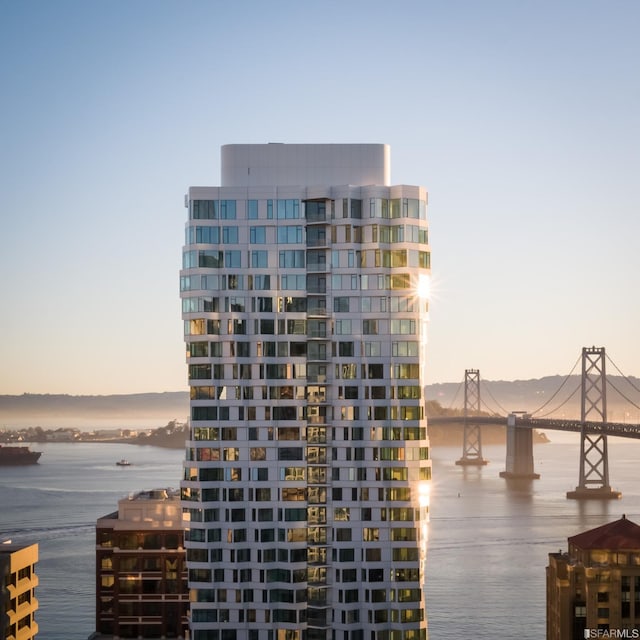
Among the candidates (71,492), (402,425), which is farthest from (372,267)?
(71,492)

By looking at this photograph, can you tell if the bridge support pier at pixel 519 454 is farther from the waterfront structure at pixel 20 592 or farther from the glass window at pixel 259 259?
the glass window at pixel 259 259

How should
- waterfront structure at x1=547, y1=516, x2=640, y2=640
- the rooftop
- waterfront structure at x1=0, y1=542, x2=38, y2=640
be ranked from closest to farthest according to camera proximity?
waterfront structure at x1=0, y1=542, x2=38, y2=640 < waterfront structure at x1=547, y1=516, x2=640, y2=640 < the rooftop

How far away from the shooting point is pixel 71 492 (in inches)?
6329

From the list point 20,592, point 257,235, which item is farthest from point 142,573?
point 257,235

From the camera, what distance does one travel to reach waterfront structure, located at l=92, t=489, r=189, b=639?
58219mm

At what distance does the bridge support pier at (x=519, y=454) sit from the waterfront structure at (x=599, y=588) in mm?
116797

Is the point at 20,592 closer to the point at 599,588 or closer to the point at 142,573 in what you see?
the point at 142,573

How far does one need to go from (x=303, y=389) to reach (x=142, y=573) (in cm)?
1993

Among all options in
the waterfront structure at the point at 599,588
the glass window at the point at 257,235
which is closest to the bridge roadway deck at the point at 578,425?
the waterfront structure at the point at 599,588

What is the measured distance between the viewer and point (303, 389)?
44781mm

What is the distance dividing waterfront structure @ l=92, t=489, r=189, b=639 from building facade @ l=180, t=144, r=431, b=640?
15338 millimetres

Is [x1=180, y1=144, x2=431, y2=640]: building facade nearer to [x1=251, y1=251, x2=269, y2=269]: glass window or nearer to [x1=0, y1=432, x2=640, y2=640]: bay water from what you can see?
[x1=251, y1=251, x2=269, y2=269]: glass window

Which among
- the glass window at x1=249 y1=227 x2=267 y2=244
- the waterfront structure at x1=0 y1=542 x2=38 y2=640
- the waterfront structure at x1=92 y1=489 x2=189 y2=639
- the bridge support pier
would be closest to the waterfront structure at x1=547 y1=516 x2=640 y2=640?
the waterfront structure at x1=92 y1=489 x2=189 y2=639

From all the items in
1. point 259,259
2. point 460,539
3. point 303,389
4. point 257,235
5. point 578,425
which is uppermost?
point 257,235
